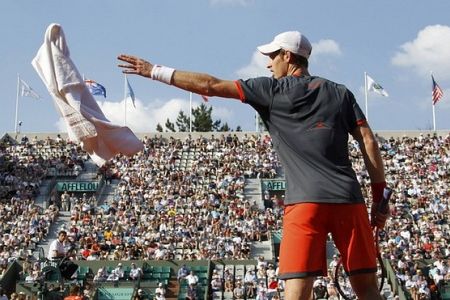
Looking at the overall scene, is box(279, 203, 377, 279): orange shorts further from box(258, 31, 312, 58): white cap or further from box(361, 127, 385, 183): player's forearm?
box(258, 31, 312, 58): white cap

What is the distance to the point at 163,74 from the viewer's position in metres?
4.71

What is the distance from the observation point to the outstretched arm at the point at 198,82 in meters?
4.60

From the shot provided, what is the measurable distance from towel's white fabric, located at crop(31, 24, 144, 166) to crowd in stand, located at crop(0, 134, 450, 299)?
16.4m

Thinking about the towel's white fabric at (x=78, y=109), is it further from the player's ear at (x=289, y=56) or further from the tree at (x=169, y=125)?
the tree at (x=169, y=125)

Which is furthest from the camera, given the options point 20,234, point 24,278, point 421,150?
point 421,150

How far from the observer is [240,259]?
2620cm

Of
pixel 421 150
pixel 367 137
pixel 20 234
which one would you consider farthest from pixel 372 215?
pixel 421 150

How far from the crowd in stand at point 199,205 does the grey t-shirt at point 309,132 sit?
1784 cm

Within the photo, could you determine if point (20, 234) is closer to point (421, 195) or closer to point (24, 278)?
point (24, 278)

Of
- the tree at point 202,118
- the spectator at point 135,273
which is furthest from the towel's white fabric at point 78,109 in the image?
the tree at point 202,118

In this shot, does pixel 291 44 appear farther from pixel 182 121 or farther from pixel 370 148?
pixel 182 121

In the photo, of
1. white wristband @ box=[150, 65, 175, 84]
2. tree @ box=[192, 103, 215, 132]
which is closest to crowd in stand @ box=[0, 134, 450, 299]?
white wristband @ box=[150, 65, 175, 84]

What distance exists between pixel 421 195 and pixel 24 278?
58.9 ft

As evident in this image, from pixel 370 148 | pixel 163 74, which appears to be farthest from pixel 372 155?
pixel 163 74
